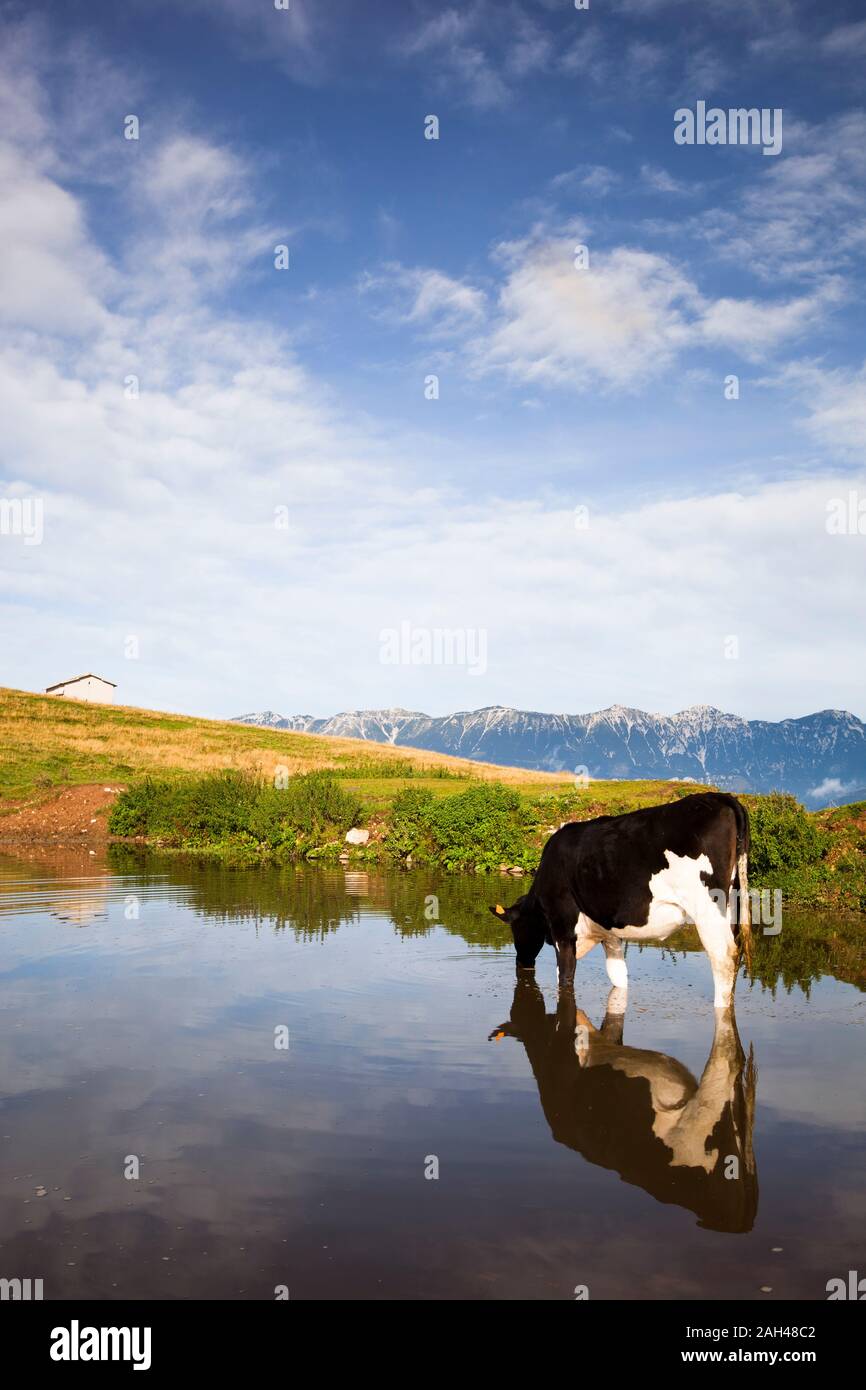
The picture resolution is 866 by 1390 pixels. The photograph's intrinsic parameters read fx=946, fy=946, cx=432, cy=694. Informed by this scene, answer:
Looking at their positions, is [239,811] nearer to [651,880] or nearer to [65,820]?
[65,820]

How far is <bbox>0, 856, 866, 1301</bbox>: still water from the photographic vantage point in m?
5.79

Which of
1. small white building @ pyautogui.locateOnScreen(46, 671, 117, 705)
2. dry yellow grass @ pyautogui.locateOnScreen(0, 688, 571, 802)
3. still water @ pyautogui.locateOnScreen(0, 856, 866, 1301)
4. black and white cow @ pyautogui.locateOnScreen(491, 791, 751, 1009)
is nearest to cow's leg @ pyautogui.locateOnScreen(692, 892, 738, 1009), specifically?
black and white cow @ pyautogui.locateOnScreen(491, 791, 751, 1009)

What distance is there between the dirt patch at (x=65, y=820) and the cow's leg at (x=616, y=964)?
92.1 feet

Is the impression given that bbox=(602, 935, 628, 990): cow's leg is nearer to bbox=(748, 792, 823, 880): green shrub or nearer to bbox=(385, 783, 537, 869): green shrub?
bbox=(748, 792, 823, 880): green shrub

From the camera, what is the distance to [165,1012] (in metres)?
11.8

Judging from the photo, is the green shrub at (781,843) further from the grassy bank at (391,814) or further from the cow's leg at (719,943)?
the cow's leg at (719,943)

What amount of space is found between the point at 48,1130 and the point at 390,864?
68.8ft

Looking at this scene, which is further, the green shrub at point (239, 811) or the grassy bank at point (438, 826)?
the green shrub at point (239, 811)

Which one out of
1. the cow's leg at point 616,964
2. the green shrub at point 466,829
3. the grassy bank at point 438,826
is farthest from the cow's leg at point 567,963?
the green shrub at point 466,829

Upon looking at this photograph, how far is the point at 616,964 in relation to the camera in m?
12.2

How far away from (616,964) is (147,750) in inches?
2172

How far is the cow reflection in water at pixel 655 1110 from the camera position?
6.84 metres

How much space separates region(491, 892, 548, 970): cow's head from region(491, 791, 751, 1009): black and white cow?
1013 millimetres
